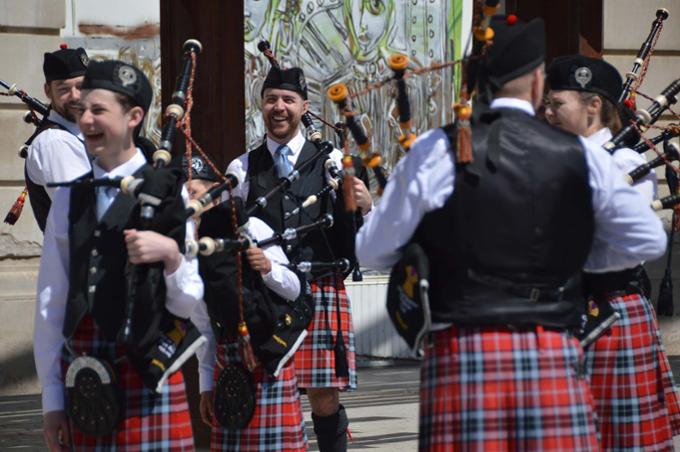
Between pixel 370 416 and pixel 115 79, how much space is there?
4546 mm

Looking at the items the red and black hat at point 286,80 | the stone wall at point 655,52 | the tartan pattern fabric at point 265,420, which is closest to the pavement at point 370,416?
the stone wall at point 655,52

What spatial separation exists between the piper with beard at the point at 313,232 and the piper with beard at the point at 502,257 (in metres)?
2.51

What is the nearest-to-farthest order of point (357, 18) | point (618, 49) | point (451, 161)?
point (451, 161), point (618, 49), point (357, 18)

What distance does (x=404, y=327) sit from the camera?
3.86 meters

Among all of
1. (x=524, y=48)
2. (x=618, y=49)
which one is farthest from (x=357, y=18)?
(x=524, y=48)

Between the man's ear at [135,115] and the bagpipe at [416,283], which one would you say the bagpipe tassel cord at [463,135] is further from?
the man's ear at [135,115]

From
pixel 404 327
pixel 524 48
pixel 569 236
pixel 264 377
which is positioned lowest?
pixel 264 377

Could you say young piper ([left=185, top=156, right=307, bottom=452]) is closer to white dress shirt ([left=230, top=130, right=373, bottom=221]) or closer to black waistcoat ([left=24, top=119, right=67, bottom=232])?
black waistcoat ([left=24, top=119, right=67, bottom=232])

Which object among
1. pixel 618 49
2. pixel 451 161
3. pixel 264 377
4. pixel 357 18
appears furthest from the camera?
pixel 357 18

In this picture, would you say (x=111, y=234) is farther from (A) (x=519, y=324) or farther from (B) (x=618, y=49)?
(B) (x=618, y=49)

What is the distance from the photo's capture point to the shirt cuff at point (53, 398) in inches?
156

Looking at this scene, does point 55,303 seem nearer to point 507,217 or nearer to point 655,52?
point 507,217

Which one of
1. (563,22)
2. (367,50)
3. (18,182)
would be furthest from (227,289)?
(367,50)

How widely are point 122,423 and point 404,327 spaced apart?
762 millimetres
